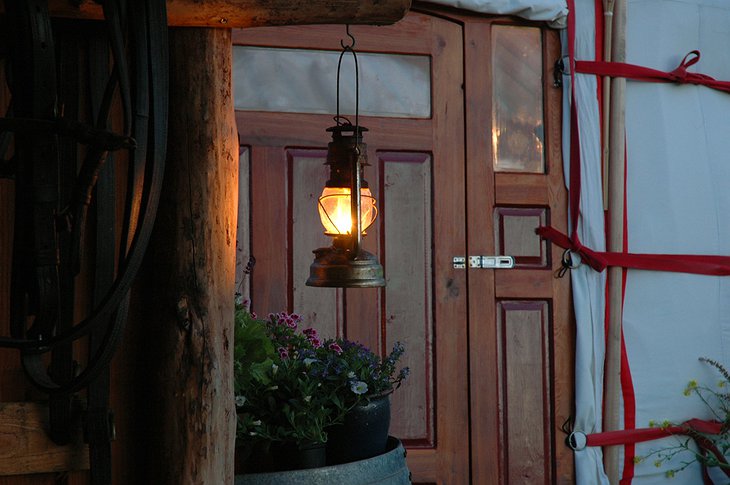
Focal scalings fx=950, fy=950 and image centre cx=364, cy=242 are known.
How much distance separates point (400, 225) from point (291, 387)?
1.52 meters

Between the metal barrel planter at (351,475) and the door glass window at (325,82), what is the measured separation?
65.6 inches

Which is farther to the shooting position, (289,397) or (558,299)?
(558,299)

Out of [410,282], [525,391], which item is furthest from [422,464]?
[410,282]

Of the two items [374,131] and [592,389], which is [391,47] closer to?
[374,131]

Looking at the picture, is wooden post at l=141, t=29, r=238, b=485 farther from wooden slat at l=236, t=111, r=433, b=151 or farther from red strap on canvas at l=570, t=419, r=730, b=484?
red strap on canvas at l=570, t=419, r=730, b=484

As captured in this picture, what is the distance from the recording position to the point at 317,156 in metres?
3.59

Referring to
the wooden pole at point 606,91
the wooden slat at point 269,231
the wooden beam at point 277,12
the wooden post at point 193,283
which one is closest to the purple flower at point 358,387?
the wooden post at point 193,283

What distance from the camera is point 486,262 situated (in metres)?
3.74

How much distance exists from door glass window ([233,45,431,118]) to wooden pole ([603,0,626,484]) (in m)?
0.78

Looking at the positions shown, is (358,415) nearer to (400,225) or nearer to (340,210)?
(340,210)

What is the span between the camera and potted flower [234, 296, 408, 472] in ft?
7.15

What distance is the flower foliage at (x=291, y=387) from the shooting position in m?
2.19

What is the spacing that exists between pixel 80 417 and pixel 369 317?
6.40 ft

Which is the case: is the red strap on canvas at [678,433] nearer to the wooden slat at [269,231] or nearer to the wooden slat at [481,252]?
the wooden slat at [481,252]
